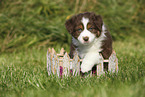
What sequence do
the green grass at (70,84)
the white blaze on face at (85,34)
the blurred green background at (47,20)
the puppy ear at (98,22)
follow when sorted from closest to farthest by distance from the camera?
1. the green grass at (70,84)
2. the white blaze on face at (85,34)
3. the puppy ear at (98,22)
4. the blurred green background at (47,20)

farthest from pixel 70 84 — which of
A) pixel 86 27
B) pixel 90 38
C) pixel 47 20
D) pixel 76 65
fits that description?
pixel 47 20

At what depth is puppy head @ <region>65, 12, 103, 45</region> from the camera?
3238 millimetres

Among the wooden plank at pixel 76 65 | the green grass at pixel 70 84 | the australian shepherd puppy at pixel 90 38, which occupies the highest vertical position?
the australian shepherd puppy at pixel 90 38

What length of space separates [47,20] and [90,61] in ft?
12.3

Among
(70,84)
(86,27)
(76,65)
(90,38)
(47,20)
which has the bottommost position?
(70,84)

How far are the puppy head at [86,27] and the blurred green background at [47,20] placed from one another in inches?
124

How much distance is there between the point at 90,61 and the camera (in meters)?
3.25

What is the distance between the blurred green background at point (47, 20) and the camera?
246 inches

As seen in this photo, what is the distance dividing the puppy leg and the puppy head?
0.22 m

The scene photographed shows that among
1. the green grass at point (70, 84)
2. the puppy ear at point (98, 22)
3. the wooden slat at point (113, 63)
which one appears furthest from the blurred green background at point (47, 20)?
the wooden slat at point (113, 63)

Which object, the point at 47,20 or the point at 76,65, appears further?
the point at 47,20

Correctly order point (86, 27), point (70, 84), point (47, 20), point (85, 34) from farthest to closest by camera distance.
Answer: point (47, 20), point (86, 27), point (85, 34), point (70, 84)

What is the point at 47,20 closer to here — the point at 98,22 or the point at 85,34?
the point at 98,22

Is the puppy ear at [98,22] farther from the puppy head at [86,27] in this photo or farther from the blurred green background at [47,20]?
the blurred green background at [47,20]
